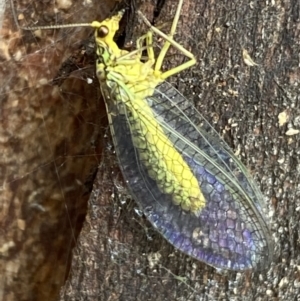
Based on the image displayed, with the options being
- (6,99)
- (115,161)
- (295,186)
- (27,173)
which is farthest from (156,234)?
(6,99)

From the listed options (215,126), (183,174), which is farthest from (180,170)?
(215,126)

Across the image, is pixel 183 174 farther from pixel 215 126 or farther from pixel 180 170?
pixel 215 126

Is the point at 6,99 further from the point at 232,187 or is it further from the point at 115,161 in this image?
the point at 232,187

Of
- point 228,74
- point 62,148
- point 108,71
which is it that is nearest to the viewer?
point 228,74
